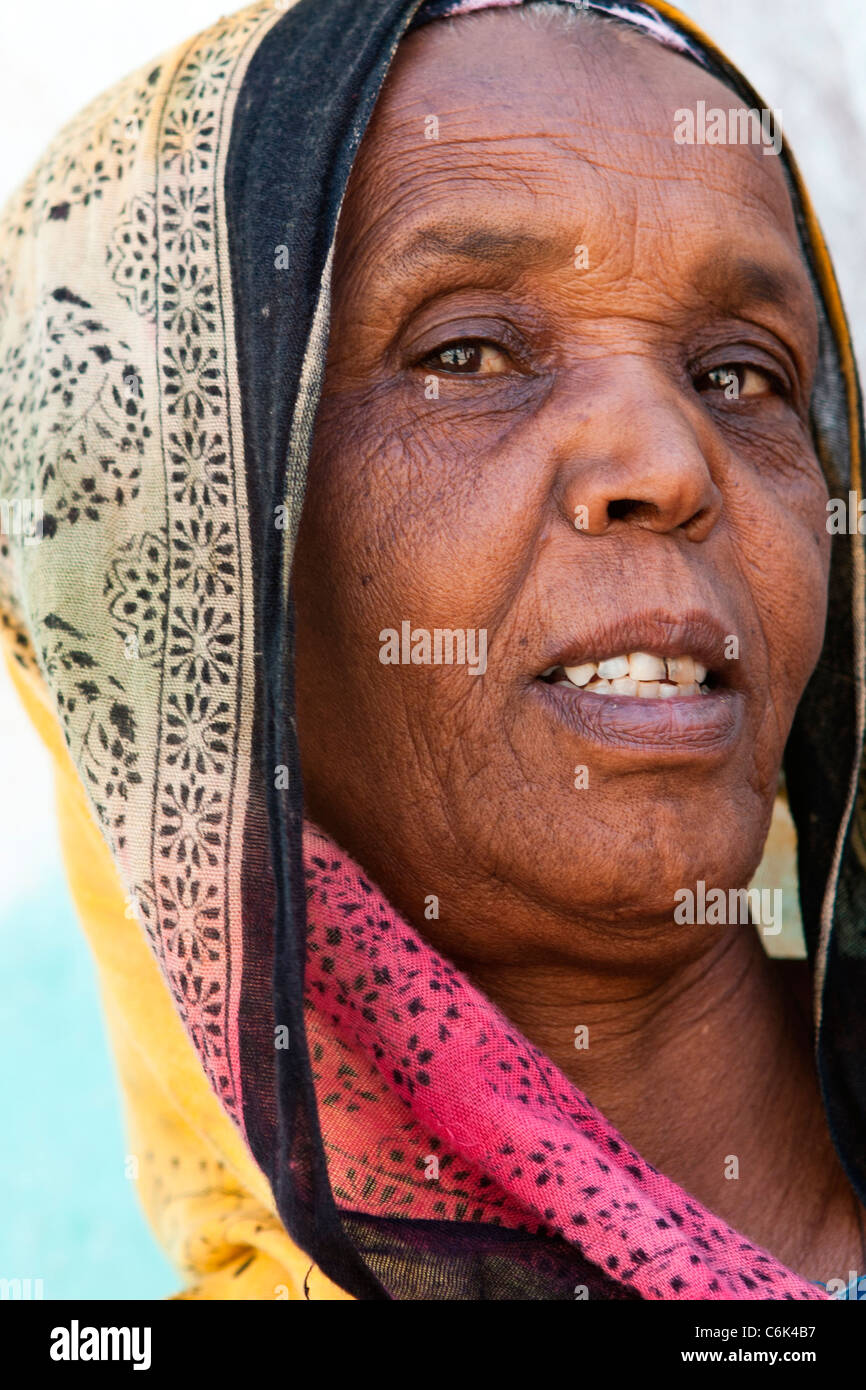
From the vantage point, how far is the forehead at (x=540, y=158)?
2109mm

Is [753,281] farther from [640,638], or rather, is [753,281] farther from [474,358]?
[640,638]

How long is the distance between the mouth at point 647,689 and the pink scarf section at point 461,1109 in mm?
352

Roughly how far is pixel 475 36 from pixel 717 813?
115 cm

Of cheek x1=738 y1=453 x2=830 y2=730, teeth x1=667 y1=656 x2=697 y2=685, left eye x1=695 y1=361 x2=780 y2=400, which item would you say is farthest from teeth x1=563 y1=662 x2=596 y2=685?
left eye x1=695 y1=361 x2=780 y2=400

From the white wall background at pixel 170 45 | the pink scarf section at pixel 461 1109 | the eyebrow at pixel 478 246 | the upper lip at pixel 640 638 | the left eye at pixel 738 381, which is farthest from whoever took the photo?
the white wall background at pixel 170 45

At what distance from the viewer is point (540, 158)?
2.13 metres

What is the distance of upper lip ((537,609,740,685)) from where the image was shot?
1989 mm

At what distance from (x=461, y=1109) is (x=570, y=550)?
71 cm

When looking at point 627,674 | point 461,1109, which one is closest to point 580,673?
point 627,674

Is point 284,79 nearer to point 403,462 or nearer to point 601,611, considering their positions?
point 403,462

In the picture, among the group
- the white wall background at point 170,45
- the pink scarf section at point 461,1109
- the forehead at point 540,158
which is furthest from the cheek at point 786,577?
the white wall background at point 170,45

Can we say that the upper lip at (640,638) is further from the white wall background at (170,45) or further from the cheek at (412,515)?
the white wall background at (170,45)

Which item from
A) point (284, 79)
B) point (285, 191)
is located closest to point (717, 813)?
point (285, 191)

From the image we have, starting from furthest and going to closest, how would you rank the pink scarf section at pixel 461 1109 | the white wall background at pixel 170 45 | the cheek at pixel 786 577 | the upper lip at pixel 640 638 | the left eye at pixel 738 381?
the white wall background at pixel 170 45
the left eye at pixel 738 381
the cheek at pixel 786 577
the upper lip at pixel 640 638
the pink scarf section at pixel 461 1109
